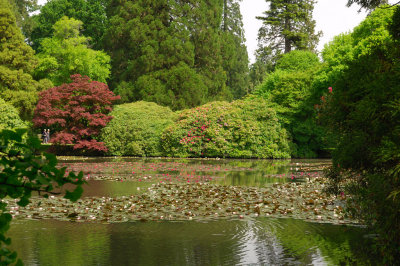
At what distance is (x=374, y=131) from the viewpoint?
5133 mm

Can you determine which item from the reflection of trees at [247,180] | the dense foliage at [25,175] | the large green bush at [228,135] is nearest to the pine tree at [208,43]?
the large green bush at [228,135]

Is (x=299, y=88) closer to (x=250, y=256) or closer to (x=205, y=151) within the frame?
(x=205, y=151)

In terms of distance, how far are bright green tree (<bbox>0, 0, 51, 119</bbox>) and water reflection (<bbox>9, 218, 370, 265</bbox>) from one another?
26.3m

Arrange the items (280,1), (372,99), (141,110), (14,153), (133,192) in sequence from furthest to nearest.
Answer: (280,1) → (141,110) → (133,192) → (372,99) → (14,153)

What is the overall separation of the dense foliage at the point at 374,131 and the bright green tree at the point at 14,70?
29.4 m

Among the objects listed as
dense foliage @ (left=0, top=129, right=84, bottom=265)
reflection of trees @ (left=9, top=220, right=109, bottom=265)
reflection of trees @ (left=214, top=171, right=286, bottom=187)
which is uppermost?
dense foliage @ (left=0, top=129, right=84, bottom=265)

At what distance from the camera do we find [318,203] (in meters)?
9.85

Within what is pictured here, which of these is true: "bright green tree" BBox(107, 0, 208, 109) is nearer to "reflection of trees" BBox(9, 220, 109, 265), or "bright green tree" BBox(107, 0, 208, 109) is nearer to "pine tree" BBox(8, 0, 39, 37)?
"pine tree" BBox(8, 0, 39, 37)

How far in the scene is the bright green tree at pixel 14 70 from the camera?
104 ft

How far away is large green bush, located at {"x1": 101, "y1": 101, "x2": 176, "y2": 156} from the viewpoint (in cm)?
2867

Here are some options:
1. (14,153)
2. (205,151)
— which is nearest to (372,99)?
(14,153)

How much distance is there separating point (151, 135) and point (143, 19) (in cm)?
1497

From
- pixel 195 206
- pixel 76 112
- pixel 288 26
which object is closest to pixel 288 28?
pixel 288 26

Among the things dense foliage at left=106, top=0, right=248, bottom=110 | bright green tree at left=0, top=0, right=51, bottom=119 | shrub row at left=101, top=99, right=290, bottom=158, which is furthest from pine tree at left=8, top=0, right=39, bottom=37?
shrub row at left=101, top=99, right=290, bottom=158
